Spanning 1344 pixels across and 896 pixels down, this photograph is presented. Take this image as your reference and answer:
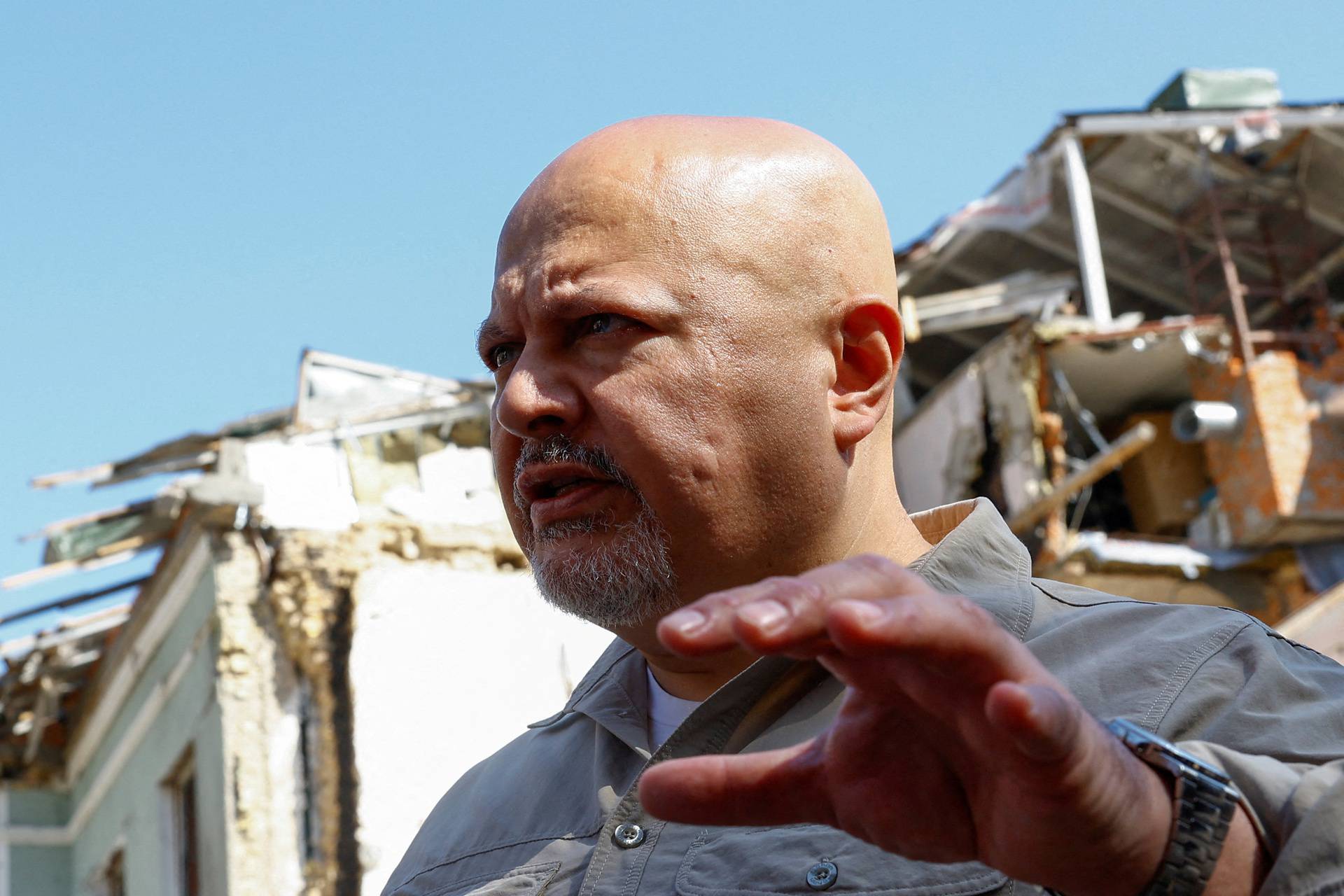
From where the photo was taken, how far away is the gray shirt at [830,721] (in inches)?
75.1

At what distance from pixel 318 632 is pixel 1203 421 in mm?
9159

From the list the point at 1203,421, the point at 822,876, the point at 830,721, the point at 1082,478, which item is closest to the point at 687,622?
the point at 822,876

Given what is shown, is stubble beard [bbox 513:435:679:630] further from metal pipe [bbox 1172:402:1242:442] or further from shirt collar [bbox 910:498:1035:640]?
metal pipe [bbox 1172:402:1242:442]

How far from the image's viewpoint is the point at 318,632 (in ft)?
38.8

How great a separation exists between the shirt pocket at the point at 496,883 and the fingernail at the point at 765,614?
1286 mm

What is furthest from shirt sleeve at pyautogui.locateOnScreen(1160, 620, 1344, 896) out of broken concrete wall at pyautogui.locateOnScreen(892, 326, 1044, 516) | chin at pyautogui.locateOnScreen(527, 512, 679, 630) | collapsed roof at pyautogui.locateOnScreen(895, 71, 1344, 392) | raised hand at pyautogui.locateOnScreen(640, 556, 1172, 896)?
collapsed roof at pyautogui.locateOnScreen(895, 71, 1344, 392)

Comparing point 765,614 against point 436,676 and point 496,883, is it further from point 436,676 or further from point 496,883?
point 436,676

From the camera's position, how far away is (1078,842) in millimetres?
1556

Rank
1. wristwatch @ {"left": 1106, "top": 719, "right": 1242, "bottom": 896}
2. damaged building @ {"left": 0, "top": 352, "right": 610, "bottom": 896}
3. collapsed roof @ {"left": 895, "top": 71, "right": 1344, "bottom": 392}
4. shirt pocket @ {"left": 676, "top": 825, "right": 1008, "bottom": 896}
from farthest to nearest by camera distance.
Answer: collapsed roof @ {"left": 895, "top": 71, "right": 1344, "bottom": 392}, damaged building @ {"left": 0, "top": 352, "right": 610, "bottom": 896}, shirt pocket @ {"left": 676, "top": 825, "right": 1008, "bottom": 896}, wristwatch @ {"left": 1106, "top": 719, "right": 1242, "bottom": 896}

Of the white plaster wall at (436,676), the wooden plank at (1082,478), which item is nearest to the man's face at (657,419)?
the white plaster wall at (436,676)

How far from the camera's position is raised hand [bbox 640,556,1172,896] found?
143cm

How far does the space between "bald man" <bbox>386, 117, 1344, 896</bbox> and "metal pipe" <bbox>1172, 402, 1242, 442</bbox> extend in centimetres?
1342

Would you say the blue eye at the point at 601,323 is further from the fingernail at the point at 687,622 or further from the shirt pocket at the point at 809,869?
the fingernail at the point at 687,622

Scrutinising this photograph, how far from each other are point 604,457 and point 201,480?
392 inches
